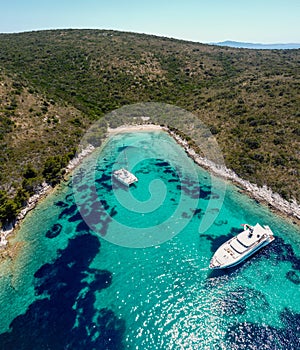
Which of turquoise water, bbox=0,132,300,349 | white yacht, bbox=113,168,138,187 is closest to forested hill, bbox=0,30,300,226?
turquoise water, bbox=0,132,300,349

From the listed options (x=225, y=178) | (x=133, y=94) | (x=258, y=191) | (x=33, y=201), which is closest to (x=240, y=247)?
(x=258, y=191)

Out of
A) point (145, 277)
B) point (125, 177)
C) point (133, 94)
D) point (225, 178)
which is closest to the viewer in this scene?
point (145, 277)

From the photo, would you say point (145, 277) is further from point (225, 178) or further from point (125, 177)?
point (225, 178)

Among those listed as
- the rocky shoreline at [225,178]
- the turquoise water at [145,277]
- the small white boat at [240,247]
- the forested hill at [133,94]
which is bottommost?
the turquoise water at [145,277]

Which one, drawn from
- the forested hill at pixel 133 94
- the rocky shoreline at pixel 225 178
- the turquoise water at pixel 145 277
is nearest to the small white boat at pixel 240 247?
the turquoise water at pixel 145 277

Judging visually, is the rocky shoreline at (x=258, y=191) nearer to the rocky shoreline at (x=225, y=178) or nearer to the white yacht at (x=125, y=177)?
the rocky shoreline at (x=225, y=178)

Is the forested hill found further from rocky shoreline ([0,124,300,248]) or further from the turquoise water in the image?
→ the turquoise water

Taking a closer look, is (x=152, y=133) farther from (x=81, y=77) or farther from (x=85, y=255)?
(x=85, y=255)
